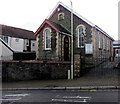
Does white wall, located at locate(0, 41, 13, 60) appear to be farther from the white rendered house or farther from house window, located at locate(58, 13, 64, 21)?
house window, located at locate(58, 13, 64, 21)

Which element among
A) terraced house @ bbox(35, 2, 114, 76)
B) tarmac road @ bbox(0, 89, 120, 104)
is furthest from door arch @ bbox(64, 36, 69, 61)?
tarmac road @ bbox(0, 89, 120, 104)

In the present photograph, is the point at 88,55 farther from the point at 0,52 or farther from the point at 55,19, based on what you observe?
the point at 0,52

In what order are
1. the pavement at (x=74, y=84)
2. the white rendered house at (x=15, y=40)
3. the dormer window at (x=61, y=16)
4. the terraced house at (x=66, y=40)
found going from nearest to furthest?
the pavement at (x=74, y=84), the terraced house at (x=66, y=40), the dormer window at (x=61, y=16), the white rendered house at (x=15, y=40)

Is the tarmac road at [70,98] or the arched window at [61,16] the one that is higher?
the arched window at [61,16]

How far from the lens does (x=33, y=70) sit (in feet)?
43.6

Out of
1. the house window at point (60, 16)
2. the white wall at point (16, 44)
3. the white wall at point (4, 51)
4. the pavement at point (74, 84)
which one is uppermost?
the house window at point (60, 16)

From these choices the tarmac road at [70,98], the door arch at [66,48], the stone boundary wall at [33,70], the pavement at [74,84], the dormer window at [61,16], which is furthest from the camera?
the dormer window at [61,16]

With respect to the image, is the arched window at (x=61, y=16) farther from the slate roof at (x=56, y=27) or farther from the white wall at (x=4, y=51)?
the white wall at (x=4, y=51)

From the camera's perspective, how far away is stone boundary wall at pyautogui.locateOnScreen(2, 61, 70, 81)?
12727 mm

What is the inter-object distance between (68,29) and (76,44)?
2.62 metres

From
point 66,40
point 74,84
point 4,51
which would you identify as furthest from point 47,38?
point 74,84

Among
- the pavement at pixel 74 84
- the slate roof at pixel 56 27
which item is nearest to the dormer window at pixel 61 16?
the slate roof at pixel 56 27

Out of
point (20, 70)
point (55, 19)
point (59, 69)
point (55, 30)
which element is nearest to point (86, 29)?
point (55, 30)

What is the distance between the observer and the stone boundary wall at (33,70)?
41.8 feet
